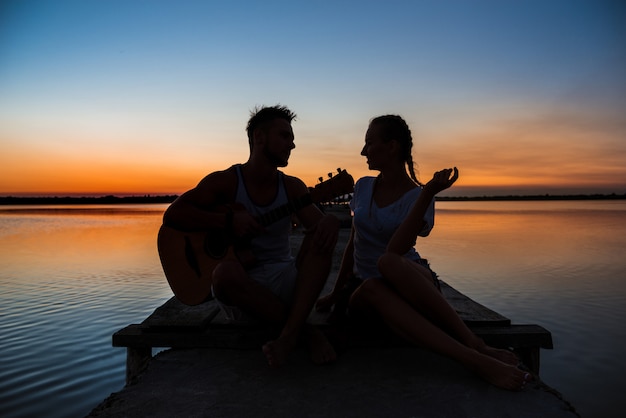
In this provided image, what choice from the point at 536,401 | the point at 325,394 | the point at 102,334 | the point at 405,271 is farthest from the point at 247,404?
the point at 102,334

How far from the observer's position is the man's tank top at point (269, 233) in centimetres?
335

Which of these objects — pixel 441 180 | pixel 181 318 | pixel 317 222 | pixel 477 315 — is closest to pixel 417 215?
pixel 441 180

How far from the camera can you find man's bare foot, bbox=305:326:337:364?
289 centimetres

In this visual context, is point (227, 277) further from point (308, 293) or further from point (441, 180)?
point (441, 180)

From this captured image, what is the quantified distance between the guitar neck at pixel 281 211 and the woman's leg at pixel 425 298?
85cm

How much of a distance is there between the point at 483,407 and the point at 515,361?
2.07 feet

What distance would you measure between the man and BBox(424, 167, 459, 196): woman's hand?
0.71m

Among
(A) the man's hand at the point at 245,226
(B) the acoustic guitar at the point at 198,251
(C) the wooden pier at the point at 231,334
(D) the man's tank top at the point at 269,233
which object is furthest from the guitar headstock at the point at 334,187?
(C) the wooden pier at the point at 231,334

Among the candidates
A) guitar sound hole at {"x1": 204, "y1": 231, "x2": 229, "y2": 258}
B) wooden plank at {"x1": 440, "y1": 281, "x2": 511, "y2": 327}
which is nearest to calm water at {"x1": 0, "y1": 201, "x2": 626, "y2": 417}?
wooden plank at {"x1": 440, "y1": 281, "x2": 511, "y2": 327}

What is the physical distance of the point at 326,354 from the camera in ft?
9.57

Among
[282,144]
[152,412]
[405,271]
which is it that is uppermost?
[282,144]

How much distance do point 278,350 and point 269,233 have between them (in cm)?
91

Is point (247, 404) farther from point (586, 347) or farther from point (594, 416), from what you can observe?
point (586, 347)

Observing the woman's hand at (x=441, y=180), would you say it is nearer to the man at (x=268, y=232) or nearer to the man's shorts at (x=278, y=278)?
the man at (x=268, y=232)
